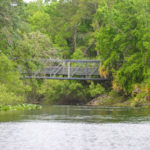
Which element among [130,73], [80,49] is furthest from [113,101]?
[80,49]

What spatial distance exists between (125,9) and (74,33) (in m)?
29.2

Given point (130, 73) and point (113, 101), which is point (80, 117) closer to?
point (130, 73)

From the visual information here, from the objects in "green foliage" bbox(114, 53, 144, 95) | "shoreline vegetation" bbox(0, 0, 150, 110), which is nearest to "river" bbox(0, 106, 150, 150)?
"shoreline vegetation" bbox(0, 0, 150, 110)

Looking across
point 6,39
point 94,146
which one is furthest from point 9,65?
point 94,146

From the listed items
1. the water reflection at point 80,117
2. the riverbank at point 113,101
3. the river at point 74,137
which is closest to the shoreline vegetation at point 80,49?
the riverbank at point 113,101

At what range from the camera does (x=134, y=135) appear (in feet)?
58.7

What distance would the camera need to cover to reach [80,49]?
76.2 m

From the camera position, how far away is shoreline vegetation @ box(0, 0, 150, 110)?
3252 cm

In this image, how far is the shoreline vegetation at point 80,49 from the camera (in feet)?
107

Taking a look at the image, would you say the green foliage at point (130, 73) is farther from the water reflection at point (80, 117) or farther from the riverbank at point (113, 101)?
the water reflection at point (80, 117)

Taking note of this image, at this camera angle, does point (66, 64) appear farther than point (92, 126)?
Yes

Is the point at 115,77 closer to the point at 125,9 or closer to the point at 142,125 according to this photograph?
the point at 125,9

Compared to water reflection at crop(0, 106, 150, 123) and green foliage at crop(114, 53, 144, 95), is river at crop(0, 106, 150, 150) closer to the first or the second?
water reflection at crop(0, 106, 150, 123)

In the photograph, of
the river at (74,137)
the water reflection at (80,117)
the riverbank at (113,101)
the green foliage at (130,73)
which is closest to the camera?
the river at (74,137)
